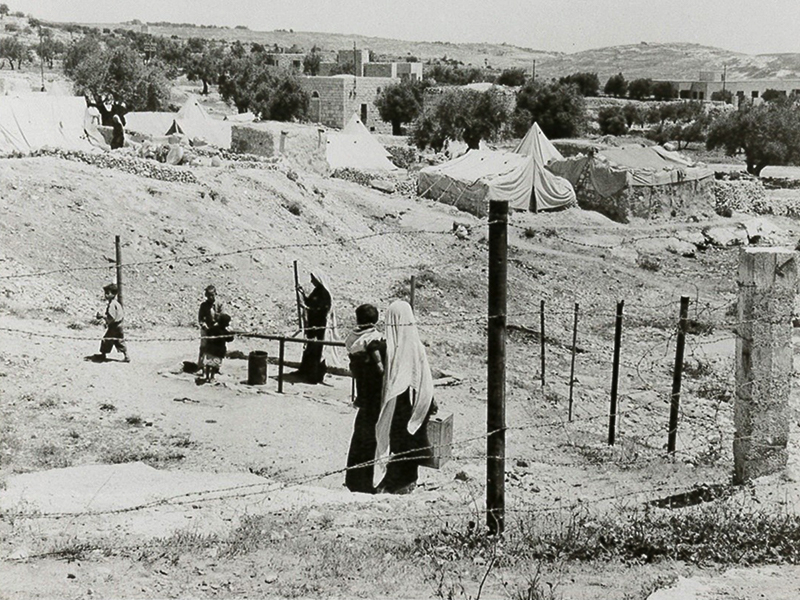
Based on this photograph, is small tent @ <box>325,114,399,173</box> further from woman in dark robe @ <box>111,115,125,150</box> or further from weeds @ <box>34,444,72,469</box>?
weeds @ <box>34,444,72,469</box>

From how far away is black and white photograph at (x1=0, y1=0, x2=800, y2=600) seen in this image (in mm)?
4918

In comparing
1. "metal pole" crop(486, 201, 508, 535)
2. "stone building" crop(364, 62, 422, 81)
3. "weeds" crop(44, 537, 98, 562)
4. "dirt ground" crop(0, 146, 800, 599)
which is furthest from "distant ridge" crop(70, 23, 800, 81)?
"weeds" crop(44, 537, 98, 562)

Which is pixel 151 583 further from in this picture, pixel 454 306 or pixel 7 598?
pixel 454 306

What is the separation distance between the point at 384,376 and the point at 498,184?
19.3 meters

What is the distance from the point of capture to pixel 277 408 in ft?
29.2

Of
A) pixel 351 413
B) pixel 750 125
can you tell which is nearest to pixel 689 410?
pixel 351 413

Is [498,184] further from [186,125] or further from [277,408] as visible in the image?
[277,408]

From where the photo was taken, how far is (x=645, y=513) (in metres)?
5.60

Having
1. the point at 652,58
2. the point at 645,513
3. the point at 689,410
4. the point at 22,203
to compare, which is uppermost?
the point at 652,58

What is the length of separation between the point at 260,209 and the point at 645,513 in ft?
45.5

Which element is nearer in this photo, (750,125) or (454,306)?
(454,306)

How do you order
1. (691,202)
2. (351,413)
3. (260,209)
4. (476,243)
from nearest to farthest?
(351,413) → (260,209) → (476,243) → (691,202)

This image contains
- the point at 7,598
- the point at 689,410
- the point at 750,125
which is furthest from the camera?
the point at 750,125

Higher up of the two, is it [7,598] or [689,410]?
[7,598]
